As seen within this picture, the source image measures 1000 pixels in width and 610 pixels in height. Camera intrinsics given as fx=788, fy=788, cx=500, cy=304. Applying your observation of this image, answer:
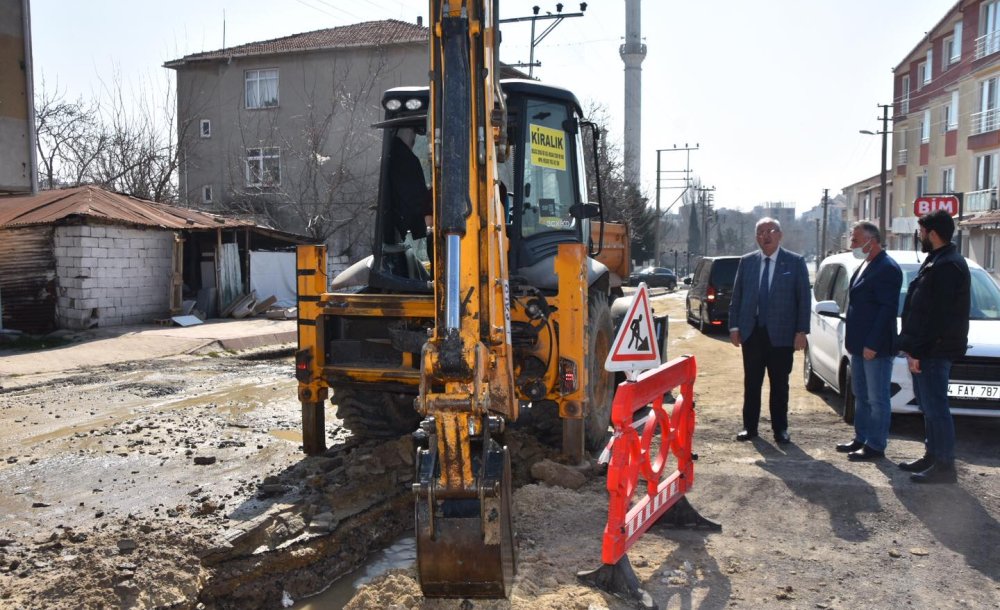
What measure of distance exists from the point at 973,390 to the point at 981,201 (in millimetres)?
35049

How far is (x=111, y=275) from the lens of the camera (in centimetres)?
1759

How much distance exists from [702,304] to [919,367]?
40.4 feet

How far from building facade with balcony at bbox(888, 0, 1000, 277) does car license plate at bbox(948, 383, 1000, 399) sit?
26974mm

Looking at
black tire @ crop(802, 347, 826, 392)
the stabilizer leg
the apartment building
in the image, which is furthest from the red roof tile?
the stabilizer leg

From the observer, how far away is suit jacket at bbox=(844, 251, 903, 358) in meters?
6.46

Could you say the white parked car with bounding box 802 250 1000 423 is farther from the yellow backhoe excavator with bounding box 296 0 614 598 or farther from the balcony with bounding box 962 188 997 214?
the balcony with bounding box 962 188 997 214

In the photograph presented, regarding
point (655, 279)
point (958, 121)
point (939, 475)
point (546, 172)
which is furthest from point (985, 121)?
point (546, 172)

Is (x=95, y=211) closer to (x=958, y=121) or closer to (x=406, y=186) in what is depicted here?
(x=406, y=186)

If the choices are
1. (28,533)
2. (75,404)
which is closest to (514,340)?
(28,533)

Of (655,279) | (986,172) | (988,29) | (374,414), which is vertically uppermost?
(988,29)

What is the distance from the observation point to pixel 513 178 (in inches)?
250

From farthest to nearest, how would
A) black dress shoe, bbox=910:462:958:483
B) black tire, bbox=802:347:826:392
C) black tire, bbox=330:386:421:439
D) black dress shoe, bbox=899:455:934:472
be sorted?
black tire, bbox=802:347:826:392 < black tire, bbox=330:386:421:439 < black dress shoe, bbox=899:455:934:472 < black dress shoe, bbox=910:462:958:483

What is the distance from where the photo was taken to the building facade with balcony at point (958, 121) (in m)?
35.3

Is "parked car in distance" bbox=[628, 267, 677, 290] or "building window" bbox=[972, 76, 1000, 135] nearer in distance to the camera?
"parked car in distance" bbox=[628, 267, 677, 290]
